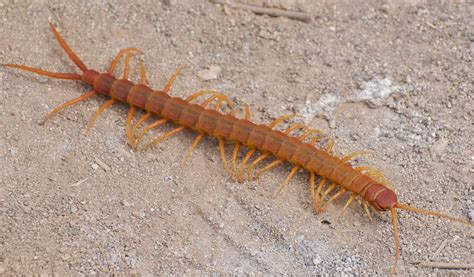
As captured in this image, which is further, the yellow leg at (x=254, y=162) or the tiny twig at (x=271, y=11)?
→ the tiny twig at (x=271, y=11)

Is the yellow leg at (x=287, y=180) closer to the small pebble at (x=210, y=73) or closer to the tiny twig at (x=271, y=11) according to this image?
the small pebble at (x=210, y=73)

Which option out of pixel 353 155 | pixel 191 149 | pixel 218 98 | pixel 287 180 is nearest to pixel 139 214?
pixel 191 149

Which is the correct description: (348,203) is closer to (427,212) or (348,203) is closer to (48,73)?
(427,212)

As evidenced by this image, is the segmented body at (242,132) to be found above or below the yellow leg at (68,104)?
above

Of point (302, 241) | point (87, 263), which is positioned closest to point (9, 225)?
point (87, 263)

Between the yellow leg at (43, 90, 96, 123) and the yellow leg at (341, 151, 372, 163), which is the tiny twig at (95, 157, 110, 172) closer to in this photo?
the yellow leg at (43, 90, 96, 123)

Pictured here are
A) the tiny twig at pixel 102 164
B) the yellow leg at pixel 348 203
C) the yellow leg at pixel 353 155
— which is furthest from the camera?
the yellow leg at pixel 353 155

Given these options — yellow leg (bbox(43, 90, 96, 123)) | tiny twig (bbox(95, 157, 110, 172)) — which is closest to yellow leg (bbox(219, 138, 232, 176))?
tiny twig (bbox(95, 157, 110, 172))

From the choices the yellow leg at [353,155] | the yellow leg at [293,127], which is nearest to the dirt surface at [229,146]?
the yellow leg at [353,155]
